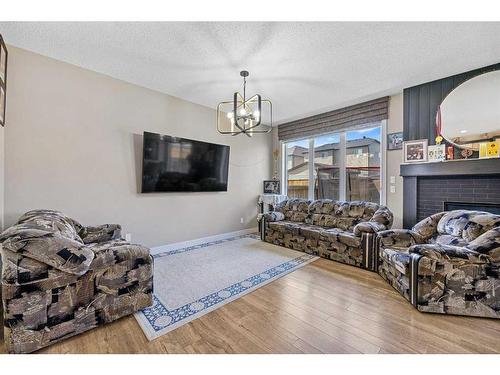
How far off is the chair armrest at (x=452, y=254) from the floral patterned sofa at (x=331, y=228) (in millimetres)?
908

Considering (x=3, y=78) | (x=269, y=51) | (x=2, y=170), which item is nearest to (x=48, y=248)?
(x=2, y=170)

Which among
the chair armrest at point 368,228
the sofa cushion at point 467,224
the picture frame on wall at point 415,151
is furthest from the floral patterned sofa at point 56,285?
the picture frame on wall at point 415,151

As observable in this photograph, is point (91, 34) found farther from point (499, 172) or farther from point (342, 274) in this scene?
point (499, 172)

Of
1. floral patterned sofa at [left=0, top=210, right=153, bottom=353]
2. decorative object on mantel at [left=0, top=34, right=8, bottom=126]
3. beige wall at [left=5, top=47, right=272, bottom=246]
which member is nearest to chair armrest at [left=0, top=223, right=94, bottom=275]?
floral patterned sofa at [left=0, top=210, right=153, bottom=353]

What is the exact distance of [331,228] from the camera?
386cm

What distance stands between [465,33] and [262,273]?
342 centimetres

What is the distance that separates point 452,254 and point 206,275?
8.60 ft

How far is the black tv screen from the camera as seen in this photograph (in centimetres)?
348

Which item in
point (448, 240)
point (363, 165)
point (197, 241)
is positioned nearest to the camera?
point (448, 240)

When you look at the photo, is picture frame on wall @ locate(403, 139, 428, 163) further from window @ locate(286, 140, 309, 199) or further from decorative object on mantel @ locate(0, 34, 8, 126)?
decorative object on mantel @ locate(0, 34, 8, 126)

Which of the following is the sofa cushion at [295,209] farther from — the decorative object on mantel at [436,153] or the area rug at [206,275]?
the decorative object on mantel at [436,153]

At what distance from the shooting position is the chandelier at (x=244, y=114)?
8.67ft

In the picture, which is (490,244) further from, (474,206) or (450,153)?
(450,153)

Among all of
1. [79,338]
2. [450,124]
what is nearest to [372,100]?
[450,124]
